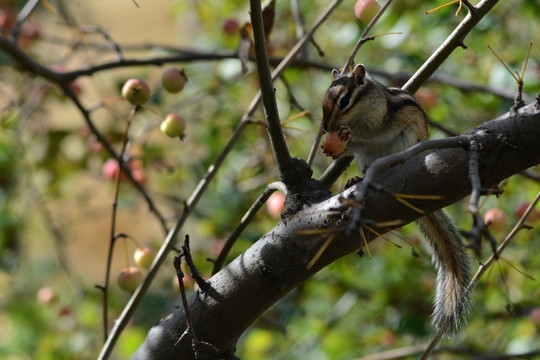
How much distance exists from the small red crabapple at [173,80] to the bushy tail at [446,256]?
51 centimetres

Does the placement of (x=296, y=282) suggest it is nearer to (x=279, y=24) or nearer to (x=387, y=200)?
(x=387, y=200)

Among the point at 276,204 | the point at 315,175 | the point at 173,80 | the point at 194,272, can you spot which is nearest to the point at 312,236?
the point at 194,272

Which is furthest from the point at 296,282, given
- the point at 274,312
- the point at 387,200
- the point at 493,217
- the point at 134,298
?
the point at 274,312

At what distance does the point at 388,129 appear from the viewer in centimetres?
113

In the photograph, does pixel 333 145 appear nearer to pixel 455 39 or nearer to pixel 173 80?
pixel 455 39

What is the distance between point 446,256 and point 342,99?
0.33 m

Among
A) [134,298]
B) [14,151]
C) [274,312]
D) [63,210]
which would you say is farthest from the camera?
[63,210]

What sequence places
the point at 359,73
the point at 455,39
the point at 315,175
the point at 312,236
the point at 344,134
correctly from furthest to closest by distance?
→ the point at 315,175, the point at 359,73, the point at 344,134, the point at 455,39, the point at 312,236

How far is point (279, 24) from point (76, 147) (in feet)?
2.87

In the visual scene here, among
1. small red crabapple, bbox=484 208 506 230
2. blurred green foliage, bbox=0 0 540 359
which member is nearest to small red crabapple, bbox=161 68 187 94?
blurred green foliage, bbox=0 0 540 359

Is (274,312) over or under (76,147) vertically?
under

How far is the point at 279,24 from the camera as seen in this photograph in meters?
2.13

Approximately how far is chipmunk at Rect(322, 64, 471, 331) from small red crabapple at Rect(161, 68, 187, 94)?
0.27m

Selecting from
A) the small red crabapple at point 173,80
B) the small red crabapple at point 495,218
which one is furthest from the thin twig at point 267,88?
Answer: the small red crabapple at point 495,218
